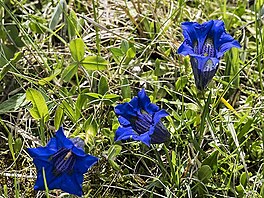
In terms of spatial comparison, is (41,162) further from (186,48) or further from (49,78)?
(186,48)

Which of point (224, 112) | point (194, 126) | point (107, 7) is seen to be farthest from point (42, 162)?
point (107, 7)

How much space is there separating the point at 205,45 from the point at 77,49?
0.39 metres

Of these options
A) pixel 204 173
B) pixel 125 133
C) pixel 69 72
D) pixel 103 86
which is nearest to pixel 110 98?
pixel 103 86

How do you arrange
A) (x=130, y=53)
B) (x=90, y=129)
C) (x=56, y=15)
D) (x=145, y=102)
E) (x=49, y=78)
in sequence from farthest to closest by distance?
(x=56, y=15) < (x=130, y=53) < (x=49, y=78) < (x=90, y=129) < (x=145, y=102)

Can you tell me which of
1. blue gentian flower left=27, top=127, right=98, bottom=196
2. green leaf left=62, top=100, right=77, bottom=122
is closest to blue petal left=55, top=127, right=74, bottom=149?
blue gentian flower left=27, top=127, right=98, bottom=196

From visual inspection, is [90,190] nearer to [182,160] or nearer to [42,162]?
[42,162]

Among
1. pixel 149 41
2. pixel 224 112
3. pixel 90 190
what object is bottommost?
pixel 90 190

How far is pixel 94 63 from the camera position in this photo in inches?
70.6

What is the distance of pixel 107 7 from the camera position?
2.15 meters

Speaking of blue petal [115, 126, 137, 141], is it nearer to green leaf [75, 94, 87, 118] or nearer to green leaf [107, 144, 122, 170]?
green leaf [107, 144, 122, 170]

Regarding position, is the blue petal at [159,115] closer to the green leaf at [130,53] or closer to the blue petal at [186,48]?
the blue petal at [186,48]

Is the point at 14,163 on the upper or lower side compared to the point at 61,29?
lower

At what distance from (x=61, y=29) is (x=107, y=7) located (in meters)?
0.20

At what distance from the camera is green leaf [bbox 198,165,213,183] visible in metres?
1.57
